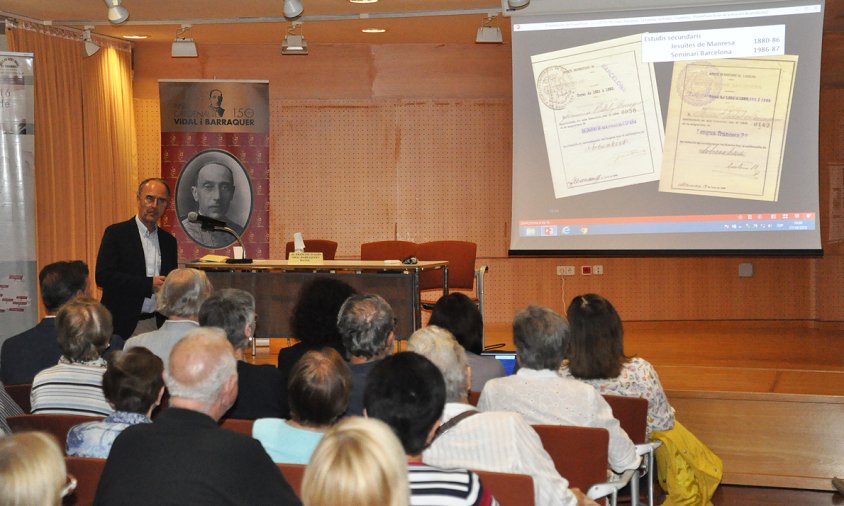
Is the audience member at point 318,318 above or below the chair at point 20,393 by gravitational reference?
above

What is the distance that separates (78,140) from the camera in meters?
8.47

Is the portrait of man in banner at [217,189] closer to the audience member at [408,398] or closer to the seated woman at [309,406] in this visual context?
the seated woman at [309,406]

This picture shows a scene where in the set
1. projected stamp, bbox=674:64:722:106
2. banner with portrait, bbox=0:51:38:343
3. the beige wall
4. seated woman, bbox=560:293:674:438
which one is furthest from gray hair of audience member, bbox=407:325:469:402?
the beige wall

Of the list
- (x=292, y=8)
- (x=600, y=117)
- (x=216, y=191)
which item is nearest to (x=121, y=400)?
(x=600, y=117)

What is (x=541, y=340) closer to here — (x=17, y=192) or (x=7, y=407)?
(x=7, y=407)

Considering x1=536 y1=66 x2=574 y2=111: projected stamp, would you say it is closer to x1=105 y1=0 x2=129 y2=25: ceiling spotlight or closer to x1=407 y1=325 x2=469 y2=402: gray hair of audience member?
x1=105 y1=0 x2=129 y2=25: ceiling spotlight

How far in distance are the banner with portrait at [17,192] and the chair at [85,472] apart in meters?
5.13

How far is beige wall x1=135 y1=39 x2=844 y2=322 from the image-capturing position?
9320mm

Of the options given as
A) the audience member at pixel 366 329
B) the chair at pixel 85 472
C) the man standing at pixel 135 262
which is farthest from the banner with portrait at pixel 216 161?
the chair at pixel 85 472

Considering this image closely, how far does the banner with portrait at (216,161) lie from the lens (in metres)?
9.09

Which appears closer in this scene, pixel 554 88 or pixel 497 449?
pixel 497 449

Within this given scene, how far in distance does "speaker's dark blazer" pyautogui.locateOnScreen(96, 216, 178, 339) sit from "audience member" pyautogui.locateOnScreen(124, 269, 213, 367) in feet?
5.59

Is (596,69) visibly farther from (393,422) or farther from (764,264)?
(393,422)

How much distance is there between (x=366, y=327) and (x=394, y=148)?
607 centimetres
